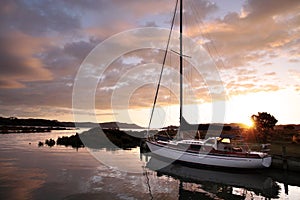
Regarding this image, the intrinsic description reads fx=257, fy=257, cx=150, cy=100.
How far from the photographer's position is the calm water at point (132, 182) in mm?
20047

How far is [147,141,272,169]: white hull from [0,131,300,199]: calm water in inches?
42.7

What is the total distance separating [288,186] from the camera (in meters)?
24.2

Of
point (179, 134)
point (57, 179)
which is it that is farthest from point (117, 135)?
point (57, 179)

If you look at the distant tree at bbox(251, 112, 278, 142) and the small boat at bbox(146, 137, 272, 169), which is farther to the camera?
the distant tree at bbox(251, 112, 278, 142)

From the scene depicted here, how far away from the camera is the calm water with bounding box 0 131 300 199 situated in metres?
20.0

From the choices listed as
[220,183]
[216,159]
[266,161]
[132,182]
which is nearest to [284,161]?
[266,161]

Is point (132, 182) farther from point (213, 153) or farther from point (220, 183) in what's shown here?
point (213, 153)

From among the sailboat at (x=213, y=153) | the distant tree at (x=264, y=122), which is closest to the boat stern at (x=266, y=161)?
the sailboat at (x=213, y=153)

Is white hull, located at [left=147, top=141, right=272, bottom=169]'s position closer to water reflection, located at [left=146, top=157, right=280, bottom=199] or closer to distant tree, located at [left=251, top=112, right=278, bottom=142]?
water reflection, located at [left=146, top=157, right=280, bottom=199]

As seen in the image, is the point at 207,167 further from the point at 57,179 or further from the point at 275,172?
the point at 57,179

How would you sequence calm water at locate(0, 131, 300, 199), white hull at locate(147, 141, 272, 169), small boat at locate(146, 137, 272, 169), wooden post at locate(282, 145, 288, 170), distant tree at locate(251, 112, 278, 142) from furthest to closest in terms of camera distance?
distant tree at locate(251, 112, 278, 142) → small boat at locate(146, 137, 272, 169) → white hull at locate(147, 141, 272, 169) → wooden post at locate(282, 145, 288, 170) → calm water at locate(0, 131, 300, 199)

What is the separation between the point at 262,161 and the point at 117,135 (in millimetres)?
51391

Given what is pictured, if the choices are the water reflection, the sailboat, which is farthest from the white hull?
the water reflection

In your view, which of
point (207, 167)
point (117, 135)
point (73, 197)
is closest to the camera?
point (73, 197)
